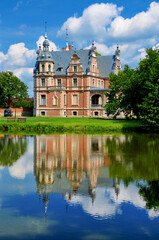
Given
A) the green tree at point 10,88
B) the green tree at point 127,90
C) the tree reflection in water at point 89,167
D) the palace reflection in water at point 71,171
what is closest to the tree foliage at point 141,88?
the green tree at point 127,90

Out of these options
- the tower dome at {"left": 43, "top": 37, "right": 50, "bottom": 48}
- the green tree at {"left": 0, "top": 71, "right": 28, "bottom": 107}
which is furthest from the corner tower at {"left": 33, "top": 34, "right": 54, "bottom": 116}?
the green tree at {"left": 0, "top": 71, "right": 28, "bottom": 107}

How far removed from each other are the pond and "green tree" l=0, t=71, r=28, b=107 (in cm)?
6513

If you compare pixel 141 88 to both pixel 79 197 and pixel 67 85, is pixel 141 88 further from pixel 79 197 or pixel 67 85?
pixel 79 197

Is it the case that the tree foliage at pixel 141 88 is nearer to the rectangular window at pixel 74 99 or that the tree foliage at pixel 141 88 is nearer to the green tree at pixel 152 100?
the green tree at pixel 152 100

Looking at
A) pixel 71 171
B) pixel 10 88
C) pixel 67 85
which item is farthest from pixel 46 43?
pixel 71 171

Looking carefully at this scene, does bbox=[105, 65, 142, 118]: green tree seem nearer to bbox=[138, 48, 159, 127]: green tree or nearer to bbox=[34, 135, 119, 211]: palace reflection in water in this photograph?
bbox=[138, 48, 159, 127]: green tree

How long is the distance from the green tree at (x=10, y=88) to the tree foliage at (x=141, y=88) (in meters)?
36.3

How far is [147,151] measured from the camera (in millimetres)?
21188

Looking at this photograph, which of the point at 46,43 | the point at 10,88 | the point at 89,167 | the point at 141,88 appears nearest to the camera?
the point at 89,167

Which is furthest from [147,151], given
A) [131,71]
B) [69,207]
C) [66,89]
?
[66,89]

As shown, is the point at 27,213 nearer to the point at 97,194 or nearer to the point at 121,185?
the point at 97,194

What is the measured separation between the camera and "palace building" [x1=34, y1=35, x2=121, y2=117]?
6531cm

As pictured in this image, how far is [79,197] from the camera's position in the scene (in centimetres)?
1060

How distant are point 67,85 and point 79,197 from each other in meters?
57.4
